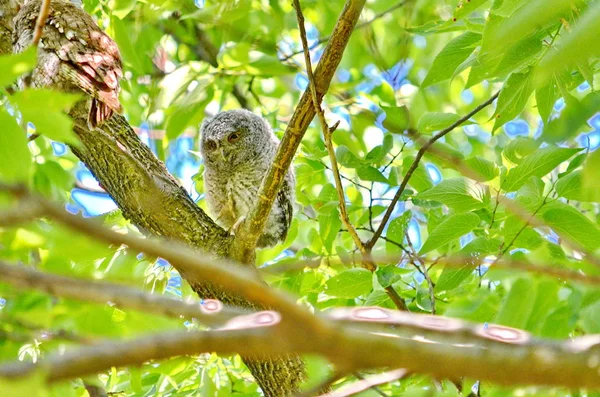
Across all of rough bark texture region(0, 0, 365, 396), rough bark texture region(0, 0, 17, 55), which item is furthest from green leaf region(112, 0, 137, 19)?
rough bark texture region(0, 0, 365, 396)

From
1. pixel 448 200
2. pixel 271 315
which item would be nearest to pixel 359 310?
pixel 271 315

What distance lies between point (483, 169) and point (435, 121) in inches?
15.5

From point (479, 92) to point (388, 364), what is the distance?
21.1ft

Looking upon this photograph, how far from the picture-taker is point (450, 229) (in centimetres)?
222

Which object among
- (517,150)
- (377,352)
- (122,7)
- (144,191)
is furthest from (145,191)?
(377,352)

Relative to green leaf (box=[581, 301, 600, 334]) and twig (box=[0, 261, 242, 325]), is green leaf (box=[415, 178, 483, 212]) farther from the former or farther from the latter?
twig (box=[0, 261, 242, 325])

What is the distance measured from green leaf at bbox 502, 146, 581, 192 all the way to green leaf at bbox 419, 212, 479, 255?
15cm

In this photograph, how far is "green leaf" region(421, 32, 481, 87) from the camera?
2277 millimetres

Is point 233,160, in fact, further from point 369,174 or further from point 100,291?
point 100,291

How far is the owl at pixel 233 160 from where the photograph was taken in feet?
14.5

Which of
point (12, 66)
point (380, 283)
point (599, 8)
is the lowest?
point (380, 283)

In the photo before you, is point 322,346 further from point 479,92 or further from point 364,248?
point 479,92

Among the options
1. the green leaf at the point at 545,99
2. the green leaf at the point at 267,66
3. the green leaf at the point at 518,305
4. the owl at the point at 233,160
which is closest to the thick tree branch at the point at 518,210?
the green leaf at the point at 545,99

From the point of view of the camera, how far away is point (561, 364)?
0.74 metres
